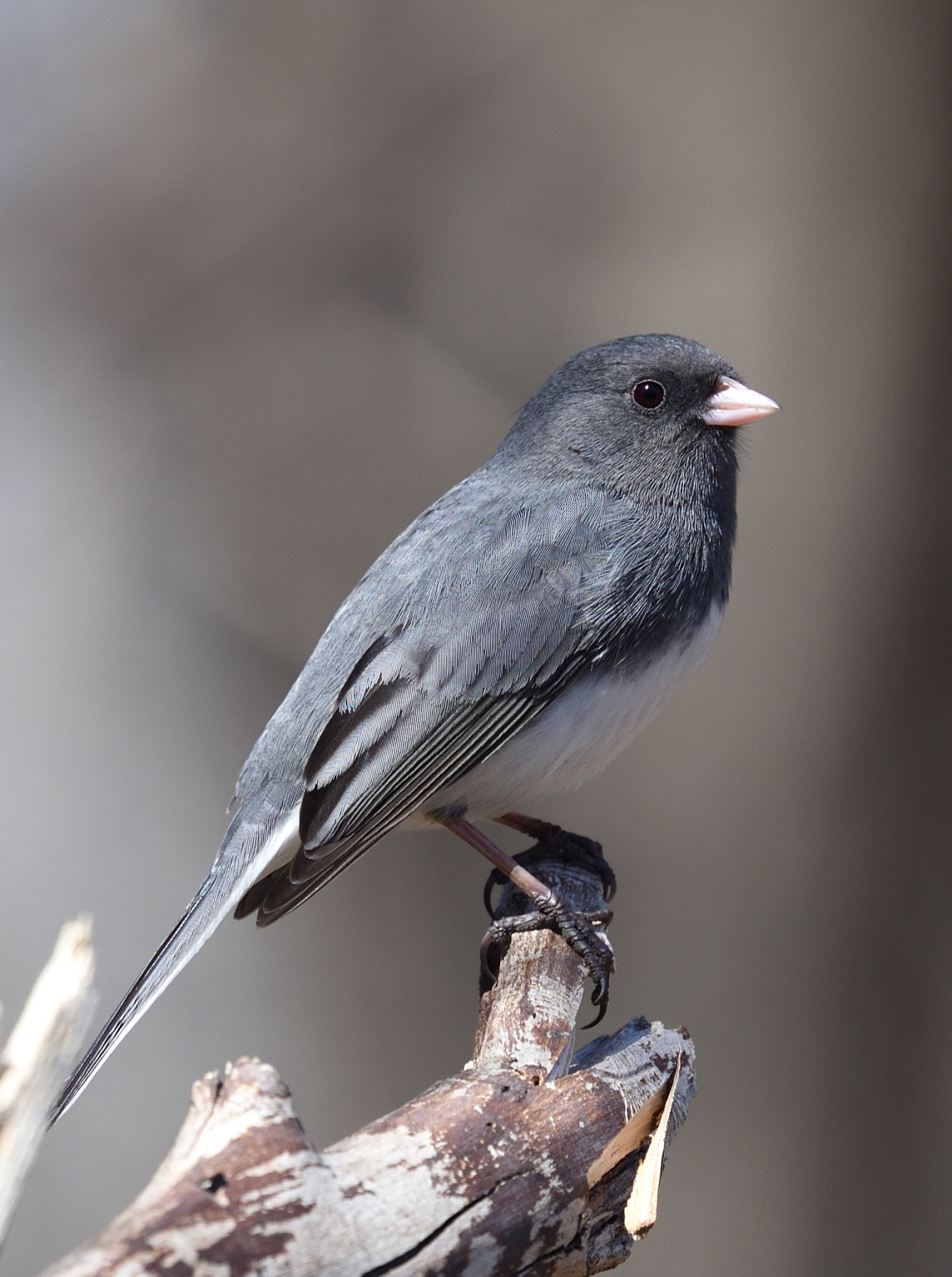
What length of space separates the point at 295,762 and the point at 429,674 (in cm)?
28

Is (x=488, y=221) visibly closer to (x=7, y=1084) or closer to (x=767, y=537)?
(x=767, y=537)

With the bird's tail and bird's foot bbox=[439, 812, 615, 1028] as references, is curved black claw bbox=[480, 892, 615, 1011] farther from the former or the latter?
the bird's tail

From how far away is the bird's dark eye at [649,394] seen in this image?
237 centimetres

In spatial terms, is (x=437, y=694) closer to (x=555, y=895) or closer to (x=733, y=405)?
(x=555, y=895)

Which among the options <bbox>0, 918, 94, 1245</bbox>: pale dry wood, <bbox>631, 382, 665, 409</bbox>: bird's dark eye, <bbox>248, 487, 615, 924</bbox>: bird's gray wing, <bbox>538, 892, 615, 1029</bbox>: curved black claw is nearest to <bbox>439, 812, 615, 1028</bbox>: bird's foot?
<bbox>538, 892, 615, 1029</bbox>: curved black claw

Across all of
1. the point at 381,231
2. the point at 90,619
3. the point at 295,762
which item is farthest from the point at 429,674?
the point at 381,231

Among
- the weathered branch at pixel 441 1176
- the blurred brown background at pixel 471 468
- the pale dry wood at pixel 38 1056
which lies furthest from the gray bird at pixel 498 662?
the blurred brown background at pixel 471 468

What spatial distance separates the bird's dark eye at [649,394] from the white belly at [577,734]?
0.44m

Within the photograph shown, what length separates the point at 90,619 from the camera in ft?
10.9

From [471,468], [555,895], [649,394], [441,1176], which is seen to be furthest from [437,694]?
[471,468]

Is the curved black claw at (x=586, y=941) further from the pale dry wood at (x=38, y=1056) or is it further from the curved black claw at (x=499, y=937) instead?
the pale dry wood at (x=38, y=1056)

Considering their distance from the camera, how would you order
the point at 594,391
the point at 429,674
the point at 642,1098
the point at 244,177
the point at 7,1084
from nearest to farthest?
the point at 7,1084 < the point at 642,1098 < the point at 429,674 < the point at 594,391 < the point at 244,177

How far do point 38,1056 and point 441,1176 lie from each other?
17.2 inches

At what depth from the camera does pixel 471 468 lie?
3463 mm
